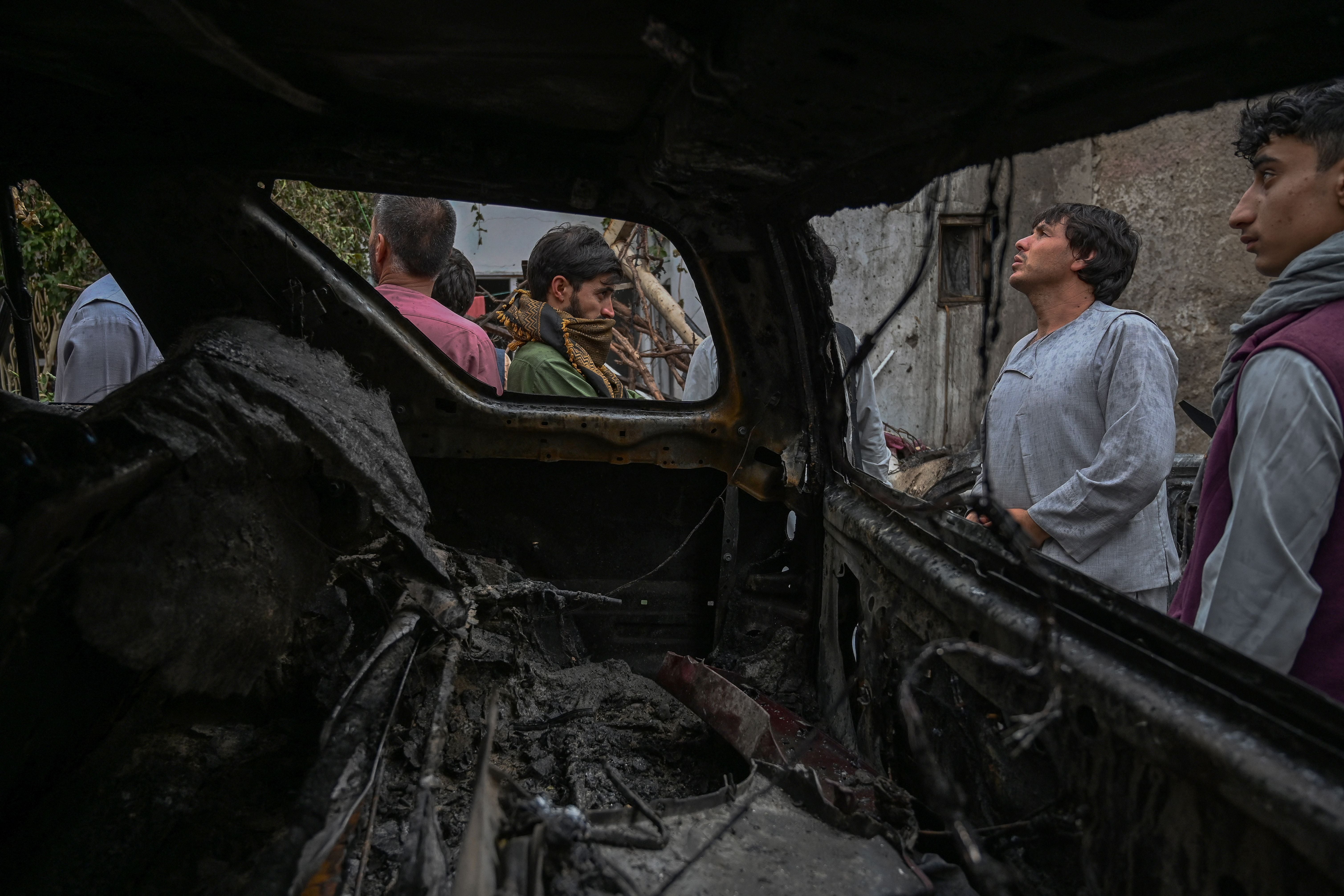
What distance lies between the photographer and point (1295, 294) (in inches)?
65.0

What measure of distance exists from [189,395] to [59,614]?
1.44 feet

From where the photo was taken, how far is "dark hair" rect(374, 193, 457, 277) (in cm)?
305

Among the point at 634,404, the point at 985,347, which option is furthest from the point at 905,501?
the point at 634,404

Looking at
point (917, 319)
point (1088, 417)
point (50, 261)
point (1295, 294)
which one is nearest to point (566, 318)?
point (1088, 417)

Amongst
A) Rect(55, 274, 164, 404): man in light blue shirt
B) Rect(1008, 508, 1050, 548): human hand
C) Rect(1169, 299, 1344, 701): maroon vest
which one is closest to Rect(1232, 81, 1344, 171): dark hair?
Rect(1169, 299, 1344, 701): maroon vest

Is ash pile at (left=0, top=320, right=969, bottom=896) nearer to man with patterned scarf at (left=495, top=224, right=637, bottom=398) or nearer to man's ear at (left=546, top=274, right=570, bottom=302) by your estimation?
man with patterned scarf at (left=495, top=224, right=637, bottom=398)

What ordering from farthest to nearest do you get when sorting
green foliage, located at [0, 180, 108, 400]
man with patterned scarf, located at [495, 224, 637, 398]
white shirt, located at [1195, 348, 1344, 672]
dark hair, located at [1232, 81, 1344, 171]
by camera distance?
green foliage, located at [0, 180, 108, 400], man with patterned scarf, located at [495, 224, 637, 398], dark hair, located at [1232, 81, 1344, 171], white shirt, located at [1195, 348, 1344, 672]

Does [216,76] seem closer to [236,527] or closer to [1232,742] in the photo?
[236,527]

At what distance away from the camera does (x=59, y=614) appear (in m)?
1.26

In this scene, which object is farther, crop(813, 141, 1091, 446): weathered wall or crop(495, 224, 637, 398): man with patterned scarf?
crop(813, 141, 1091, 446): weathered wall

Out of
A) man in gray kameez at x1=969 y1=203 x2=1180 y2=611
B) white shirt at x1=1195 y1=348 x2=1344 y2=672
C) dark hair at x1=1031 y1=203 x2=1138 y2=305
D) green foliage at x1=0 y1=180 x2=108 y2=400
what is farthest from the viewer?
green foliage at x1=0 y1=180 x2=108 y2=400

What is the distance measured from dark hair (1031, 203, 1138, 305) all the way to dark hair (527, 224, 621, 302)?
65.2 inches

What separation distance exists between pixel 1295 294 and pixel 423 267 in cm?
270

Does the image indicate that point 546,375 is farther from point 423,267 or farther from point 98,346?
point 98,346
